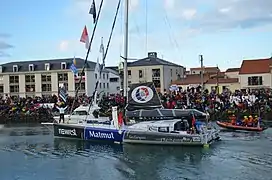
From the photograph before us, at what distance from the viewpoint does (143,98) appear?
113 ft

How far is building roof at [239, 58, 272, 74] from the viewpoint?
83.8 meters

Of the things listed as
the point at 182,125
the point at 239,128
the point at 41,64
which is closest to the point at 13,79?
the point at 41,64

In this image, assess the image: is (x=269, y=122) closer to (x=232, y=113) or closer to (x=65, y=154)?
(x=232, y=113)

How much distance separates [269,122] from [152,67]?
5506 cm

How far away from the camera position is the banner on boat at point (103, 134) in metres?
33.4

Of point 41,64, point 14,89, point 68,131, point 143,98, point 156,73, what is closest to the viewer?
point 143,98

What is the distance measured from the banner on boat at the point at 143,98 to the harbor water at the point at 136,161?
11.8 feet

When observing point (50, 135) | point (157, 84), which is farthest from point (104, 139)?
point (157, 84)

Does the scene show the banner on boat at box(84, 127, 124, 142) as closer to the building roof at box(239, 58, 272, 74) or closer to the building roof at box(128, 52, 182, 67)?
the building roof at box(239, 58, 272, 74)

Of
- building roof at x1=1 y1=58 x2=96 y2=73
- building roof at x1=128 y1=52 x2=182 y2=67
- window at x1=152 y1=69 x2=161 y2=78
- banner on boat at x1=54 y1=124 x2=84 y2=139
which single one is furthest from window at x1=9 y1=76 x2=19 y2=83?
banner on boat at x1=54 y1=124 x2=84 y2=139

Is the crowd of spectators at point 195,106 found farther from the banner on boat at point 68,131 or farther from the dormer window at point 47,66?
the dormer window at point 47,66

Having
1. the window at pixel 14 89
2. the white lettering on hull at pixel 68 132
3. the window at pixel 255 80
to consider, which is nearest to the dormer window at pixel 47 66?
the window at pixel 14 89

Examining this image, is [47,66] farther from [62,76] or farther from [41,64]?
[62,76]

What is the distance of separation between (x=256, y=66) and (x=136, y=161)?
63.8 m
